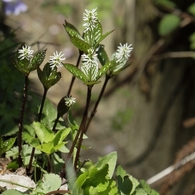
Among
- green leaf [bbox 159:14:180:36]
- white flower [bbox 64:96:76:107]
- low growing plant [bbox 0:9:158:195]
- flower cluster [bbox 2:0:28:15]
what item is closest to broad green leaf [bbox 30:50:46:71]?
low growing plant [bbox 0:9:158:195]

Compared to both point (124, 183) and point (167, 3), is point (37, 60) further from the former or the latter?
point (167, 3)

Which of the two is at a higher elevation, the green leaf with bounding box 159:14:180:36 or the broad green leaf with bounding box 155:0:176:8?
the broad green leaf with bounding box 155:0:176:8

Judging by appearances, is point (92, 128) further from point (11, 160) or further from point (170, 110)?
point (11, 160)

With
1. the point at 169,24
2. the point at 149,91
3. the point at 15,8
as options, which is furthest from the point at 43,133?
the point at 149,91

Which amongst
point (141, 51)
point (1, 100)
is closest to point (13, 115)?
point (1, 100)

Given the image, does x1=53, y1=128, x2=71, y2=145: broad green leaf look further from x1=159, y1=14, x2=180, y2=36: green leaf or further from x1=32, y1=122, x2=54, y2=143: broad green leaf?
x1=159, y1=14, x2=180, y2=36: green leaf

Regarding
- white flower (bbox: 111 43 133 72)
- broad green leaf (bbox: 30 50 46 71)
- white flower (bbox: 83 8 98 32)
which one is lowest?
white flower (bbox: 111 43 133 72)

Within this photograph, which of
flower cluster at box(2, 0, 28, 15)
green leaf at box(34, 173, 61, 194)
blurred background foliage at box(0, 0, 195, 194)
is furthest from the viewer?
blurred background foliage at box(0, 0, 195, 194)
